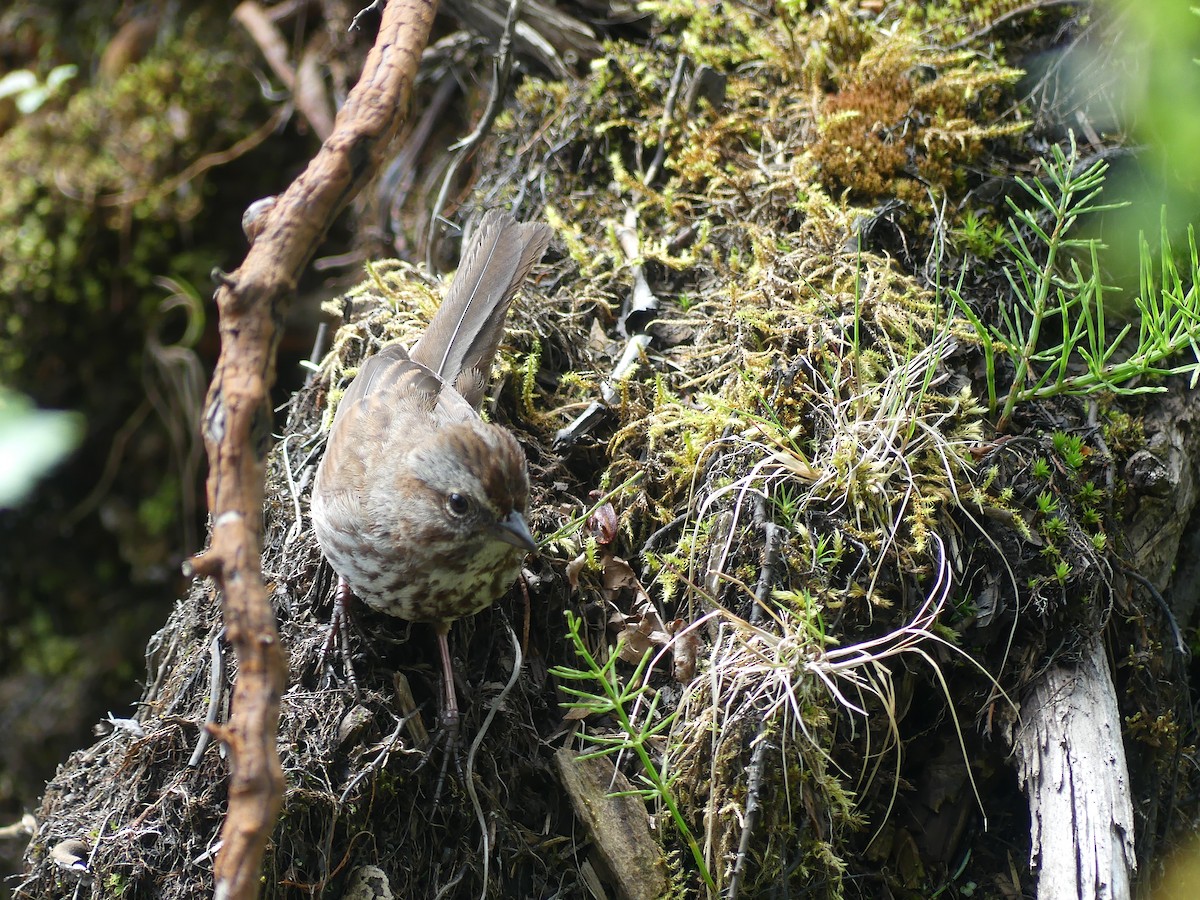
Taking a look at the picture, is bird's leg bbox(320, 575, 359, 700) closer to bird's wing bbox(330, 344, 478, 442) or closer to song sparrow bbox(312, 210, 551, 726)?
song sparrow bbox(312, 210, 551, 726)

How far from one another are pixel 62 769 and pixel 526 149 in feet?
9.91

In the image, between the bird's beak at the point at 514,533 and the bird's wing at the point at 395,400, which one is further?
the bird's wing at the point at 395,400

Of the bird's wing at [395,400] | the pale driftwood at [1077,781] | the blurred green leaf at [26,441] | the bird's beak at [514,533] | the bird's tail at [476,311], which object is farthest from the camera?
the blurred green leaf at [26,441]

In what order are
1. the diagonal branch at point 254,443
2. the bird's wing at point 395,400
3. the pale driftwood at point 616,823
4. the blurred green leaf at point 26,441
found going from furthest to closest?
the blurred green leaf at point 26,441 → the bird's wing at point 395,400 → the pale driftwood at point 616,823 → the diagonal branch at point 254,443

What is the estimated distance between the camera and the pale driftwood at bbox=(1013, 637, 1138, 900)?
2.38 meters

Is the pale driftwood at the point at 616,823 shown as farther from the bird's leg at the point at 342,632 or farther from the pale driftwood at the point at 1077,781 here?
the pale driftwood at the point at 1077,781

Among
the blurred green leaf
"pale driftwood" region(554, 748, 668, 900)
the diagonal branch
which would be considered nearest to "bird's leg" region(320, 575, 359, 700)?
"pale driftwood" region(554, 748, 668, 900)

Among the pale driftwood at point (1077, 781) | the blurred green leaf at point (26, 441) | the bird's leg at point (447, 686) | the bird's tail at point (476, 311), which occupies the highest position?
the bird's tail at point (476, 311)

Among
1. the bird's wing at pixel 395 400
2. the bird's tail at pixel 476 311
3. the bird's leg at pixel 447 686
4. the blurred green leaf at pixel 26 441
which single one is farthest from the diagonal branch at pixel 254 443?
the blurred green leaf at pixel 26 441

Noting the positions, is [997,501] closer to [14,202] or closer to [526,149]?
[526,149]

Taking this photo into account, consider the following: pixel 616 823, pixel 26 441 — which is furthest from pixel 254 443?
pixel 26 441

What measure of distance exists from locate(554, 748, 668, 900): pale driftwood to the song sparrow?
1.31ft

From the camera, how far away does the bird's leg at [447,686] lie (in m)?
2.79

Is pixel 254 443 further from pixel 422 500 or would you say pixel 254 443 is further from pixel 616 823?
pixel 616 823
